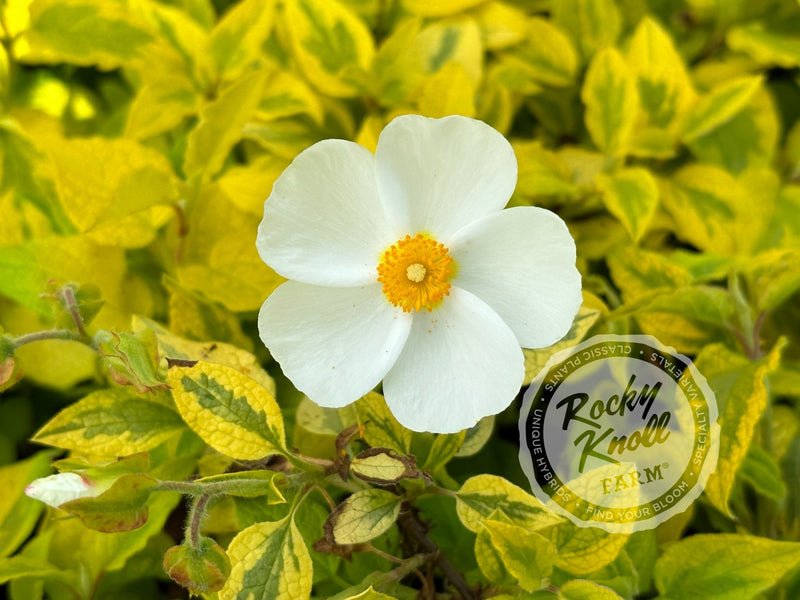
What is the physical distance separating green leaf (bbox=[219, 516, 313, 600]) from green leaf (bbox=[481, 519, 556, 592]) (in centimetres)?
13

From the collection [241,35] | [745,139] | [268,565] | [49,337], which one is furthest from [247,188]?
[745,139]

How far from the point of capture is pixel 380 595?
0.50 m

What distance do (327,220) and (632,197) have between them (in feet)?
1.27

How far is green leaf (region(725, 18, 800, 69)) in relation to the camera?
0.89m

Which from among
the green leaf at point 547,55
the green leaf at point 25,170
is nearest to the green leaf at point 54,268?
the green leaf at point 25,170

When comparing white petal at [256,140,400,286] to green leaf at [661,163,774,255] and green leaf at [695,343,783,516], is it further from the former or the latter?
green leaf at [661,163,774,255]

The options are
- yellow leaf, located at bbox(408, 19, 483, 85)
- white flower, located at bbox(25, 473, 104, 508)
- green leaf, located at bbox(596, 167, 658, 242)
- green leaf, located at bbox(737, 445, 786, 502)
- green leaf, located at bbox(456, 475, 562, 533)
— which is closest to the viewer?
white flower, located at bbox(25, 473, 104, 508)

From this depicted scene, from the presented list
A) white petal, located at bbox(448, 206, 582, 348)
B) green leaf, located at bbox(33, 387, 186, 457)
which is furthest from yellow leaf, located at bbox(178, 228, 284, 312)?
white petal, located at bbox(448, 206, 582, 348)

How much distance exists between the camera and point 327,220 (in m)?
0.55

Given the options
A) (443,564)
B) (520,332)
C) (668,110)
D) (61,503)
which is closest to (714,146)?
(668,110)

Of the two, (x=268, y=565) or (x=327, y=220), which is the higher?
(x=327, y=220)

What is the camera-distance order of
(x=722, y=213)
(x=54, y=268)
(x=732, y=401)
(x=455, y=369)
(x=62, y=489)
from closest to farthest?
(x=62, y=489) < (x=455, y=369) < (x=732, y=401) < (x=54, y=268) < (x=722, y=213)

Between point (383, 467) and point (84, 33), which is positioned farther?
point (84, 33)

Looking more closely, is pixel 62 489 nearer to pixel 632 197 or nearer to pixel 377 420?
pixel 377 420
